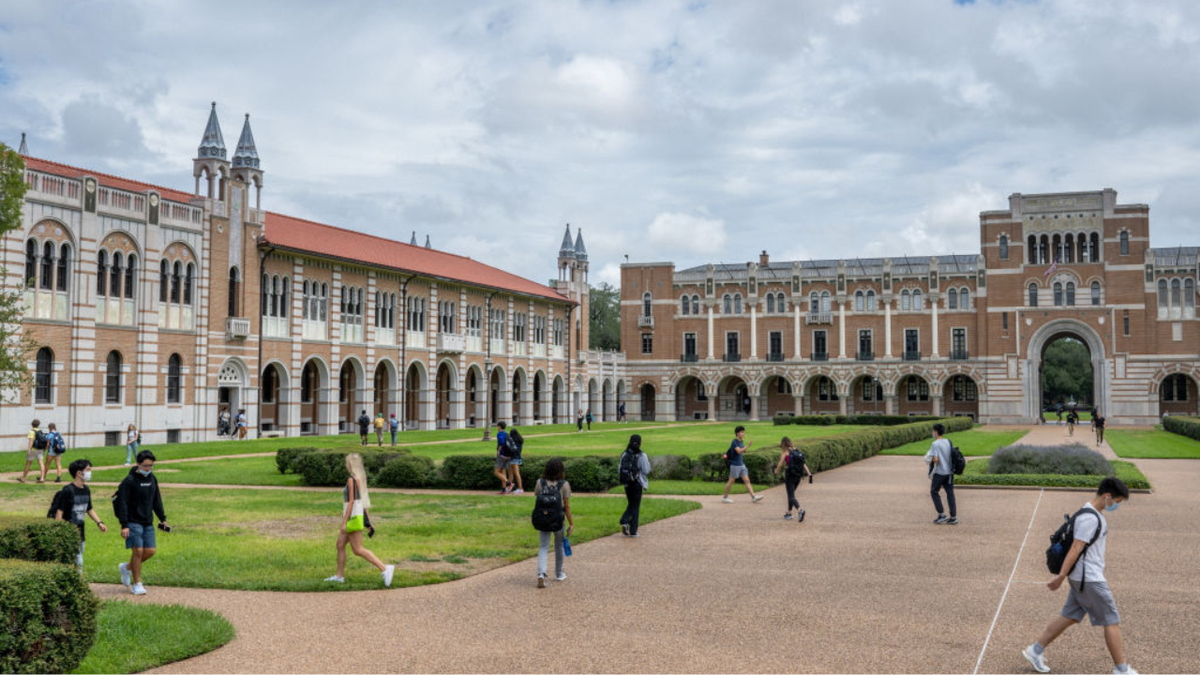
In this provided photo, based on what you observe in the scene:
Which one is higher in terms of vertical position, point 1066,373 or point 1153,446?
point 1066,373

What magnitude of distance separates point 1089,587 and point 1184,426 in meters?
48.4

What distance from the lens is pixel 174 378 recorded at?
40375 millimetres

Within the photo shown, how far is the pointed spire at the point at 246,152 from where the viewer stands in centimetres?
4409

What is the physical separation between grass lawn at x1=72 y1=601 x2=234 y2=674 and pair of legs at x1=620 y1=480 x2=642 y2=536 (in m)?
6.80

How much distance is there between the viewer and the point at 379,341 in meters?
51.9

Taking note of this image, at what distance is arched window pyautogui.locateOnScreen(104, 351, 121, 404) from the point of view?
37.5m

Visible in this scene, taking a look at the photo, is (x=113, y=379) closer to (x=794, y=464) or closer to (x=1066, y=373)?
(x=794, y=464)

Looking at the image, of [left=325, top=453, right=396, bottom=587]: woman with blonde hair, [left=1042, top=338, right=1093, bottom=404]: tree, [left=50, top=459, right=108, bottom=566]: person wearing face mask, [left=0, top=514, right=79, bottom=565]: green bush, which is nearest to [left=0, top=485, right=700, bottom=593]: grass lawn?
[left=325, top=453, right=396, bottom=587]: woman with blonde hair

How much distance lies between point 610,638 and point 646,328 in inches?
2954

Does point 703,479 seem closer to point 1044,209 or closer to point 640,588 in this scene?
point 640,588

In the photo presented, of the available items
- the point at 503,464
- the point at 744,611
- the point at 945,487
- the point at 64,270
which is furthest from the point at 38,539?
the point at 64,270

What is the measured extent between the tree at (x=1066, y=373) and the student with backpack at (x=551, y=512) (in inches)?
4019

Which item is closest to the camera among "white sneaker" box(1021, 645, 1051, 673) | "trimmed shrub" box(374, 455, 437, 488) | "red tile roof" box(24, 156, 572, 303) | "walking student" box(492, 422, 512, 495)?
"white sneaker" box(1021, 645, 1051, 673)

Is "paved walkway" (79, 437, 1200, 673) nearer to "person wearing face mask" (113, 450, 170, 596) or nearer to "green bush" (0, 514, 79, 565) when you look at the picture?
"person wearing face mask" (113, 450, 170, 596)
